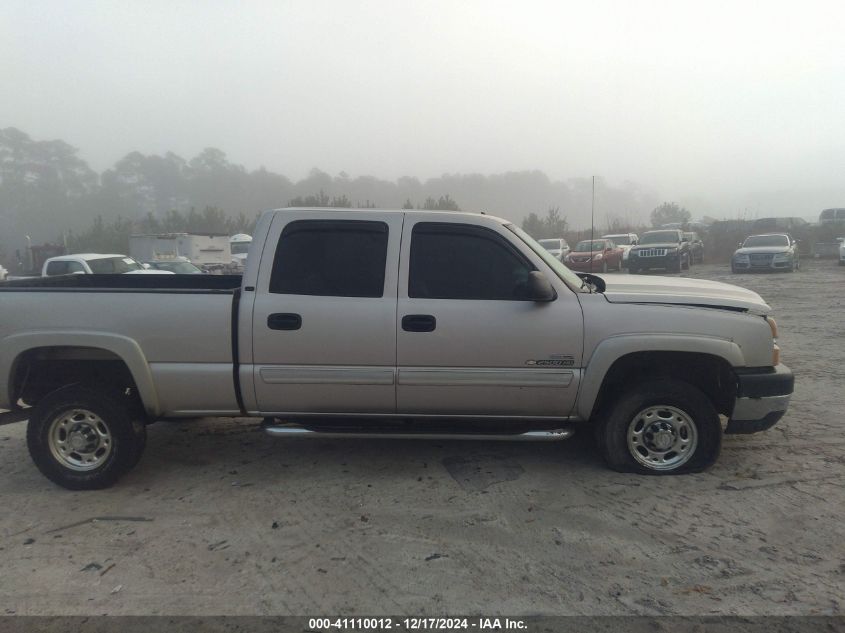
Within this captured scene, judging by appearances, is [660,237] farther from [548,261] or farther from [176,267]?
[548,261]

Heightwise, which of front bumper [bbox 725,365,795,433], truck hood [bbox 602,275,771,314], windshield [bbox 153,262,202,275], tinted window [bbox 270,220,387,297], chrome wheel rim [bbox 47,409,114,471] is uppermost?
tinted window [bbox 270,220,387,297]

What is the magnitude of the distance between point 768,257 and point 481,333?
22390mm

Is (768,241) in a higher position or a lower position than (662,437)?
higher

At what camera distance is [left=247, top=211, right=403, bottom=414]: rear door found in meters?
4.04

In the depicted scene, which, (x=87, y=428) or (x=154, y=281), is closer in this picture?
(x=87, y=428)

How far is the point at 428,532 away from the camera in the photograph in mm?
3508

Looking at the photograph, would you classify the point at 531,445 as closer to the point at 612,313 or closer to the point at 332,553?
the point at 612,313

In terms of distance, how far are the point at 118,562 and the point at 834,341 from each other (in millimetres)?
10085

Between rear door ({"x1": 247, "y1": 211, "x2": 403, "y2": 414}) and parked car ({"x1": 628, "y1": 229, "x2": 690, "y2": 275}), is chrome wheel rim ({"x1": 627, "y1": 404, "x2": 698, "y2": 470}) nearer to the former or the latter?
rear door ({"x1": 247, "y1": 211, "x2": 403, "y2": 414})

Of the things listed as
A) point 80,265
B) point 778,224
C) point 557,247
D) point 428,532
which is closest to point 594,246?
point 557,247

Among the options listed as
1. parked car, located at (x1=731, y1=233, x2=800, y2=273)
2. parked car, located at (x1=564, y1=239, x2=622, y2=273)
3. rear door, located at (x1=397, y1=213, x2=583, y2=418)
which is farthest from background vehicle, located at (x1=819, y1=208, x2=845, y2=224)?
rear door, located at (x1=397, y1=213, x2=583, y2=418)

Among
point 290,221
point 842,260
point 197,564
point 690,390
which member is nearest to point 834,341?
point 690,390

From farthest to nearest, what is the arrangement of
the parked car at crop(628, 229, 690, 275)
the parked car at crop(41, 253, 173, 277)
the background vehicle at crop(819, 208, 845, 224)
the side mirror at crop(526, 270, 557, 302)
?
the background vehicle at crop(819, 208, 845, 224)
the parked car at crop(628, 229, 690, 275)
the parked car at crop(41, 253, 173, 277)
the side mirror at crop(526, 270, 557, 302)

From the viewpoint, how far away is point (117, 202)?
6256 cm
